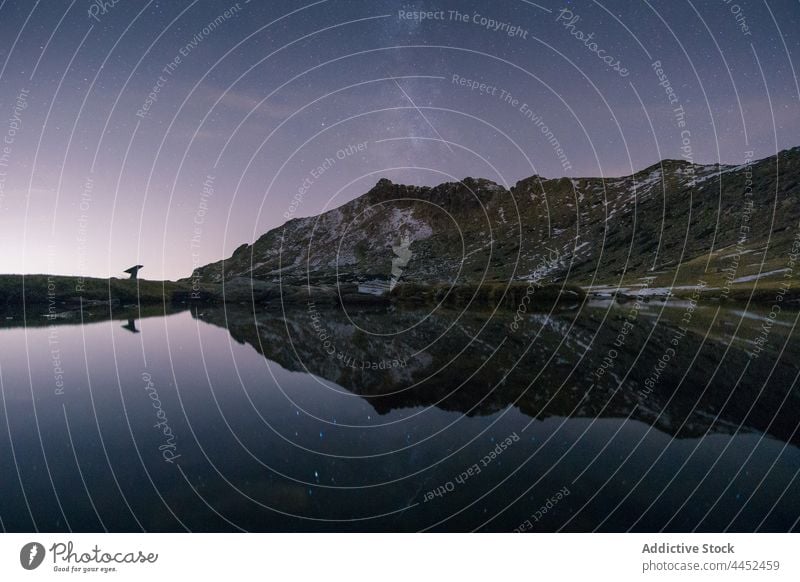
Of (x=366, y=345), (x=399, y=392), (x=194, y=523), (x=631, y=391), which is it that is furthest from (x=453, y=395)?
(x=366, y=345)

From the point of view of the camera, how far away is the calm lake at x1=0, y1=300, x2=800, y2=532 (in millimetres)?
8367

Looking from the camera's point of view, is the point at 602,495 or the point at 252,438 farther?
the point at 252,438

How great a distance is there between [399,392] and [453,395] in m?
2.00

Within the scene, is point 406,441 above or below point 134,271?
below

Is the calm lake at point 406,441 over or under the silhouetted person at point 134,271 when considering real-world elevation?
under

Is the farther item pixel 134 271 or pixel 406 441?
pixel 134 271

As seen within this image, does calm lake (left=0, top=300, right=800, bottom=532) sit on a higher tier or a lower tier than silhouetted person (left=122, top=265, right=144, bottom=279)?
lower

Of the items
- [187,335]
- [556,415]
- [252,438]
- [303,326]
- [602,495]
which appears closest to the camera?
[602,495]

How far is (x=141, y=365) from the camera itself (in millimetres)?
21328

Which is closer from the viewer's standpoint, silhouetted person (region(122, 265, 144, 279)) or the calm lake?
the calm lake

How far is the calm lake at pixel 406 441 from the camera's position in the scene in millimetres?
8367

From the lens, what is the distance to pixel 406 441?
455 inches

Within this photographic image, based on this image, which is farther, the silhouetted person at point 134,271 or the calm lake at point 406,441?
the silhouetted person at point 134,271
